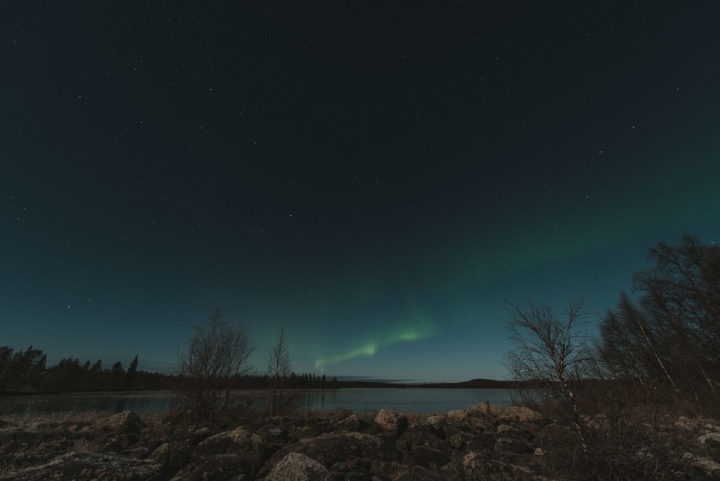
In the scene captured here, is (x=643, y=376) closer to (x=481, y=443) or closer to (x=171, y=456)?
(x=481, y=443)

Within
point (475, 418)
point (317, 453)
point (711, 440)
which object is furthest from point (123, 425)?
point (711, 440)

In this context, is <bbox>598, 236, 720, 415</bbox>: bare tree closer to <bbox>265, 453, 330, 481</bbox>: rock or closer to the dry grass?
<bbox>265, 453, 330, 481</bbox>: rock

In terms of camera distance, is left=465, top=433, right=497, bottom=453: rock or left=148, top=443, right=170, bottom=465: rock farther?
left=465, top=433, right=497, bottom=453: rock

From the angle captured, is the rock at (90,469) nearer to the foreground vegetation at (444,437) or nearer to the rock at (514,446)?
the foreground vegetation at (444,437)

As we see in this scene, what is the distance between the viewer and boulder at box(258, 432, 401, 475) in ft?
29.5

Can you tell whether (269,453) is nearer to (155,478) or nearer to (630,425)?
(155,478)

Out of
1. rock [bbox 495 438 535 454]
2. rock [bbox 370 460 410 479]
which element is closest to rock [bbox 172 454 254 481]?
rock [bbox 370 460 410 479]

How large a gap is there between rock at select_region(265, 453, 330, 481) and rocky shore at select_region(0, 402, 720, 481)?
2 cm

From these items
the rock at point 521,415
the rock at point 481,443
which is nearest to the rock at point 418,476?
the rock at point 481,443

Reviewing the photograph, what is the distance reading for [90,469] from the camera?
19.6 feet

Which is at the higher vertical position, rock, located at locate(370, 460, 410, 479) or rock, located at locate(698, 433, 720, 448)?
rock, located at locate(698, 433, 720, 448)

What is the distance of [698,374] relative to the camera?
1969 centimetres

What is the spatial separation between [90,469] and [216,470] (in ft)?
8.07

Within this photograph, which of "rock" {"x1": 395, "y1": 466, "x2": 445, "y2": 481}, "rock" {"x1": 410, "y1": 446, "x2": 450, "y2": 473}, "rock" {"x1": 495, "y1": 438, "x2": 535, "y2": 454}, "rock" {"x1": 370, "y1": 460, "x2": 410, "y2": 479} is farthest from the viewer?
"rock" {"x1": 495, "y1": 438, "x2": 535, "y2": 454}
